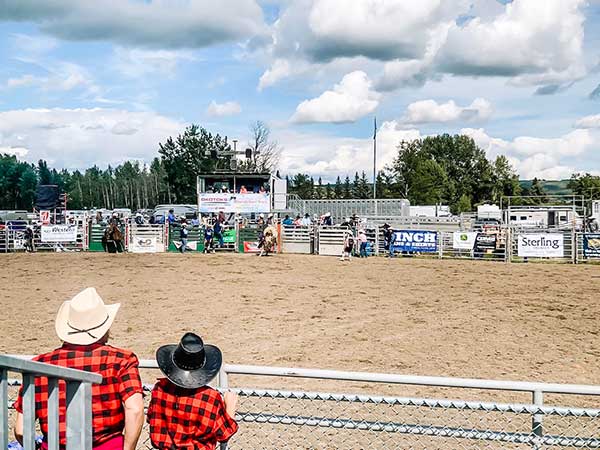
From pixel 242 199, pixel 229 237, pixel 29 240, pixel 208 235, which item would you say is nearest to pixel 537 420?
pixel 208 235

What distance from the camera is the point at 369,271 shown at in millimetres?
22312

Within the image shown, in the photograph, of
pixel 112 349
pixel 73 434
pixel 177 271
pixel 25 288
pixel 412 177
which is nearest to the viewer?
pixel 73 434

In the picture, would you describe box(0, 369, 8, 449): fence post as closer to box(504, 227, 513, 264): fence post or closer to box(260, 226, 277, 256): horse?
box(260, 226, 277, 256): horse

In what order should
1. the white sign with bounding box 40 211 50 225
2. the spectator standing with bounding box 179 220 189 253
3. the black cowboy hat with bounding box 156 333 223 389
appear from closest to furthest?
the black cowboy hat with bounding box 156 333 223 389 < the spectator standing with bounding box 179 220 189 253 < the white sign with bounding box 40 211 50 225

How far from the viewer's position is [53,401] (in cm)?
206

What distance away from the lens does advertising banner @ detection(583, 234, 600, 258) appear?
85.5ft

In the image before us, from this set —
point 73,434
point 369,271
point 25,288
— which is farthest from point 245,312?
point 73,434

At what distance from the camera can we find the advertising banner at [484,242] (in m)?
28.0

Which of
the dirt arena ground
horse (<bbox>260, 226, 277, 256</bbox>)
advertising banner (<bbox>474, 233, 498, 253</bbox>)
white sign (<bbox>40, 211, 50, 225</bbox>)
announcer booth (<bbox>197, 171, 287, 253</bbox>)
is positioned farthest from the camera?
white sign (<bbox>40, 211, 50, 225</bbox>)

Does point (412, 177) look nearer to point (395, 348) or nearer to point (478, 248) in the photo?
point (478, 248)

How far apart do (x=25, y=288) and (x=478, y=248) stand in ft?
60.4

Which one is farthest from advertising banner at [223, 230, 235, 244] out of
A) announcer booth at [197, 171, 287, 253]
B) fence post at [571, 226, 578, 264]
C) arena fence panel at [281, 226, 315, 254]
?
fence post at [571, 226, 578, 264]

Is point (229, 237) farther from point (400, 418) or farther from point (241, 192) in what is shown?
point (400, 418)

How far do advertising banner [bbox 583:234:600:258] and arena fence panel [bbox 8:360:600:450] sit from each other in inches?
784
